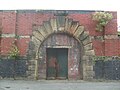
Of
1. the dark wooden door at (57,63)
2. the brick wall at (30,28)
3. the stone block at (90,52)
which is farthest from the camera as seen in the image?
the dark wooden door at (57,63)

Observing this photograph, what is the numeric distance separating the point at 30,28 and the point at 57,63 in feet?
9.11

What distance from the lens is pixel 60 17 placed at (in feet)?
66.4

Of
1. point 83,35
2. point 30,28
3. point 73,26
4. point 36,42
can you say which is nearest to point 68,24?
point 73,26

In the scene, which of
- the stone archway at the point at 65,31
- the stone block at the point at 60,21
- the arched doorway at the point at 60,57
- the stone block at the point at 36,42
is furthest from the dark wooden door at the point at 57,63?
the stone block at the point at 60,21

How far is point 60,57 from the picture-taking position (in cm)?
2055

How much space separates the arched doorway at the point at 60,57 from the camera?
20.2m

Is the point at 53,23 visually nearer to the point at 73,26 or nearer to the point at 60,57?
the point at 73,26

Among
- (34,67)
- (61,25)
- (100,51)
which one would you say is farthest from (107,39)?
(34,67)

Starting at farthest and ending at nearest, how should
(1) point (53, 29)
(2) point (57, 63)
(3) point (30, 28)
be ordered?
(2) point (57, 63) → (3) point (30, 28) → (1) point (53, 29)

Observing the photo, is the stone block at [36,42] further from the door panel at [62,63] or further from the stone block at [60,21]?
the stone block at [60,21]

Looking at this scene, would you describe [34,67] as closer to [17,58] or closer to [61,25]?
[17,58]

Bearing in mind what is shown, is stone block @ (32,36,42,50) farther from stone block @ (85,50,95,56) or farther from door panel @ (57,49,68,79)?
stone block @ (85,50,95,56)

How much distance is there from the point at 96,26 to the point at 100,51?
1577 millimetres

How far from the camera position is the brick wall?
20.2 meters
